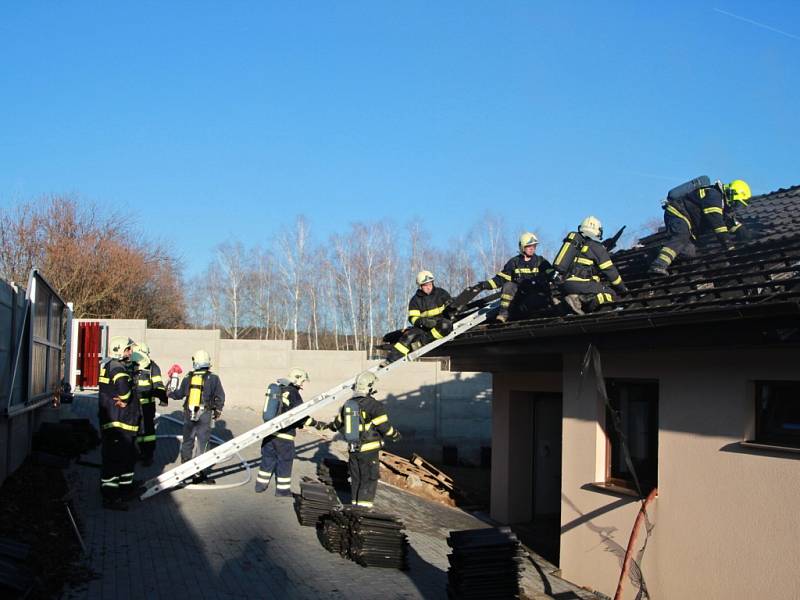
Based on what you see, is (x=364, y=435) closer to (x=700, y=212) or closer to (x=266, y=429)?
(x=266, y=429)

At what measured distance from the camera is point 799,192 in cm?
1167

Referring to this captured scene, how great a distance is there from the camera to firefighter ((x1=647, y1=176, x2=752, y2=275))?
31.6ft

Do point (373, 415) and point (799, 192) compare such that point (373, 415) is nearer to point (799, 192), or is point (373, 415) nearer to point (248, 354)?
point (799, 192)

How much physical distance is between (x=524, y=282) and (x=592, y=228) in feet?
5.82

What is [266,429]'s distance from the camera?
9.91m

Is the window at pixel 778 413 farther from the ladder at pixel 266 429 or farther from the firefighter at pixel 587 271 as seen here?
the ladder at pixel 266 429

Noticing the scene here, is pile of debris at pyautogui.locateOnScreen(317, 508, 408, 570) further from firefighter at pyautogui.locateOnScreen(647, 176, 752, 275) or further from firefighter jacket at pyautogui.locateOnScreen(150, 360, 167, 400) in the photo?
firefighter at pyautogui.locateOnScreen(647, 176, 752, 275)

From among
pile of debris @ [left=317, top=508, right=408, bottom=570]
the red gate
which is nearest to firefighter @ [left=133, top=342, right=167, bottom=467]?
pile of debris @ [left=317, top=508, right=408, bottom=570]

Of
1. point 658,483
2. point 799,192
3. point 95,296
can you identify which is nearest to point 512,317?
point 658,483

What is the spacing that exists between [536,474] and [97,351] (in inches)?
411

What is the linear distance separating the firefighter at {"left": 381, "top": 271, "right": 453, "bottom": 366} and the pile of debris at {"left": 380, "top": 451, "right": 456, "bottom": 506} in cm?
446

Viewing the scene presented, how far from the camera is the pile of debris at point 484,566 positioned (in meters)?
6.88

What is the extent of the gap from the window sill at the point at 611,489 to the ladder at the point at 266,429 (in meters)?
3.23

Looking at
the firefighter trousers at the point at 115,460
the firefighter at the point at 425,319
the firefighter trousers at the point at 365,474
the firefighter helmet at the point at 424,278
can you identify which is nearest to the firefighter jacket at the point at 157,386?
the firefighter trousers at the point at 115,460
